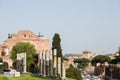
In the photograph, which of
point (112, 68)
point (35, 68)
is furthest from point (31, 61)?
point (112, 68)

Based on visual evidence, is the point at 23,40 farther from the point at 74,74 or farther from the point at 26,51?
the point at 74,74

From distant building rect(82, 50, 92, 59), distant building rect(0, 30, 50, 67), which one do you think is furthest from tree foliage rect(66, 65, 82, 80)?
distant building rect(82, 50, 92, 59)

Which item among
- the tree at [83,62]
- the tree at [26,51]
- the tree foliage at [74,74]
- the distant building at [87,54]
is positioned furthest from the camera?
the distant building at [87,54]

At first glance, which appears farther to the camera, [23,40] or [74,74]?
[23,40]

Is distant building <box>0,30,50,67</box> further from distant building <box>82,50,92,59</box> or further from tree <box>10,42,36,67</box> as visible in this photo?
distant building <box>82,50,92,59</box>

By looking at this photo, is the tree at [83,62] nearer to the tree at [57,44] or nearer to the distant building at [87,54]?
the distant building at [87,54]

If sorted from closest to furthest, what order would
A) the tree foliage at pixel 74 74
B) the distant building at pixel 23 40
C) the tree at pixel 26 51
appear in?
the tree foliage at pixel 74 74 → the tree at pixel 26 51 → the distant building at pixel 23 40

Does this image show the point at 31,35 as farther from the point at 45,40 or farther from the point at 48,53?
the point at 48,53

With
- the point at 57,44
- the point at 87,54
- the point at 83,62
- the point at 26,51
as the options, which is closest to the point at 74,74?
the point at 57,44

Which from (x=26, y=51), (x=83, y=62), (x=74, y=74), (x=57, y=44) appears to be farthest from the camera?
(x=83, y=62)

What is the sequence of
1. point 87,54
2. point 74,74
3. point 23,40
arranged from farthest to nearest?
point 87,54
point 23,40
point 74,74

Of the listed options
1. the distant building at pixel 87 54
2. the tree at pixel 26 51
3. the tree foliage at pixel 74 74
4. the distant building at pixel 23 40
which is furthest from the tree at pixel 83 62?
the tree foliage at pixel 74 74

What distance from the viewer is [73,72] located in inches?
1875

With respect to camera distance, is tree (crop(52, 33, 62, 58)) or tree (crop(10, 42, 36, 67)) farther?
tree (crop(10, 42, 36, 67))
